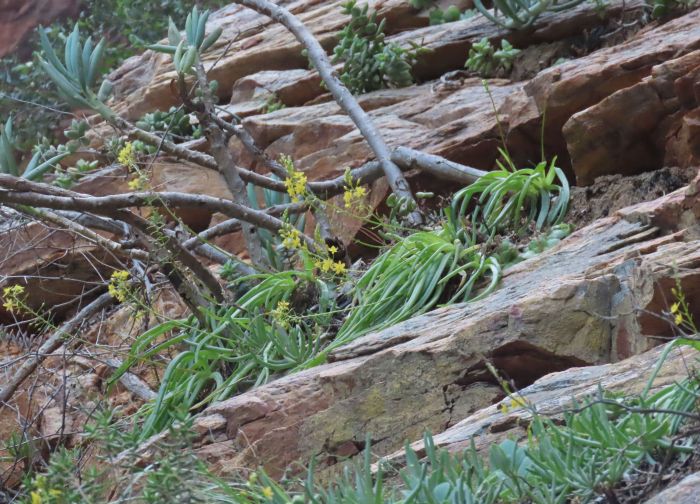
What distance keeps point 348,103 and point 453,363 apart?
3317 mm

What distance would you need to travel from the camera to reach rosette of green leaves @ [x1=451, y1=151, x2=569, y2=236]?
17.0 feet

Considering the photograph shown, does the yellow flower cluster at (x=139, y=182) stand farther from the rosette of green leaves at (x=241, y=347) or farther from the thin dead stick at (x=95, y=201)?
the rosette of green leaves at (x=241, y=347)

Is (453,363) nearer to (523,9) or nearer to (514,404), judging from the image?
(514,404)

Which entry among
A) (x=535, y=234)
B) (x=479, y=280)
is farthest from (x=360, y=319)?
(x=535, y=234)

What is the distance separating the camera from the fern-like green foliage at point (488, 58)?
7.17 m

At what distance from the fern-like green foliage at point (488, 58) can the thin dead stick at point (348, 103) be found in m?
1.00

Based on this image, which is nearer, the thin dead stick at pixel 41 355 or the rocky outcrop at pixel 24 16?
the thin dead stick at pixel 41 355

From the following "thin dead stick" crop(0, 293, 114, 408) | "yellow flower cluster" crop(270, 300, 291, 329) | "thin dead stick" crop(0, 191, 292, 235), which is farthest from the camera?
"thin dead stick" crop(0, 293, 114, 408)

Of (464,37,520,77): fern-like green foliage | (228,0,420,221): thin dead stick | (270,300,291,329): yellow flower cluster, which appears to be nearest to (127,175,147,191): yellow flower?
(270,300,291,329): yellow flower cluster

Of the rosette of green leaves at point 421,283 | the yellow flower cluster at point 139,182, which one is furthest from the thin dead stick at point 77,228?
the rosette of green leaves at point 421,283

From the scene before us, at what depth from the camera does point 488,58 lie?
24.1 ft

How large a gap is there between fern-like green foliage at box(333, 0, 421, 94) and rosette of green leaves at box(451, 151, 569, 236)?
256cm

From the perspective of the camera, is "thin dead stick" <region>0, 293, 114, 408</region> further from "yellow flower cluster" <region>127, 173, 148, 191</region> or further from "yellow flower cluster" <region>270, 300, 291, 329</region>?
"yellow flower cluster" <region>270, 300, 291, 329</region>

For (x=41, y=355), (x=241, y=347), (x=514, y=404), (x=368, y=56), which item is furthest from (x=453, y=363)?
(x=368, y=56)
